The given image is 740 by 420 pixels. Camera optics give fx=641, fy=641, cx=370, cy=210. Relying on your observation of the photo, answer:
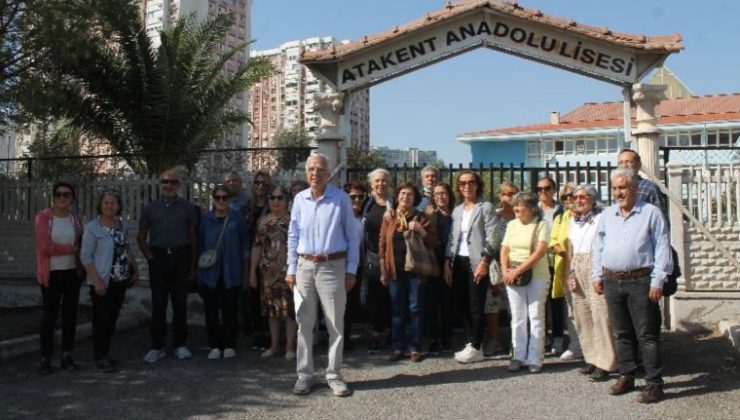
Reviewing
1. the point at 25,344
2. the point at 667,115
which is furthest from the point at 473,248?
the point at 667,115

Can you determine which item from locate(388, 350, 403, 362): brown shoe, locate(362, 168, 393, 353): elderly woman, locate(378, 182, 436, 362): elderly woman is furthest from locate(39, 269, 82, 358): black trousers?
locate(388, 350, 403, 362): brown shoe

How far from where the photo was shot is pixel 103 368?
5.74 metres

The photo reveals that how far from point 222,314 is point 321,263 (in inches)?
72.3

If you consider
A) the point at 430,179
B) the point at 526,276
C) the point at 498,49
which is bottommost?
the point at 526,276

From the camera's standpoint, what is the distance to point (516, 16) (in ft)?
24.6

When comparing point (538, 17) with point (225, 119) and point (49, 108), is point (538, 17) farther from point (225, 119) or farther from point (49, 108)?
point (225, 119)

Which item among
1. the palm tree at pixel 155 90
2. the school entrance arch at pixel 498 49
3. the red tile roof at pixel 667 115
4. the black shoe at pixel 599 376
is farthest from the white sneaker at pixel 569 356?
the red tile roof at pixel 667 115

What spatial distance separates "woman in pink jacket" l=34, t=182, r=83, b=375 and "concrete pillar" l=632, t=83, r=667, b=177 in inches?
241

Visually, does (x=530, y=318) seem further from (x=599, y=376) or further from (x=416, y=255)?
(x=416, y=255)

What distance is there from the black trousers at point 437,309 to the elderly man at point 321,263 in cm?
118

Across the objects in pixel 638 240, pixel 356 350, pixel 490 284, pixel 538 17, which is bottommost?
pixel 356 350

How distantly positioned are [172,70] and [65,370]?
7350mm

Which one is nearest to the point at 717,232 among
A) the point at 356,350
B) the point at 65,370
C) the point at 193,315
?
the point at 356,350

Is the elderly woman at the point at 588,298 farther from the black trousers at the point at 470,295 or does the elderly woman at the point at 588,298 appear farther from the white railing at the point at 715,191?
the white railing at the point at 715,191
